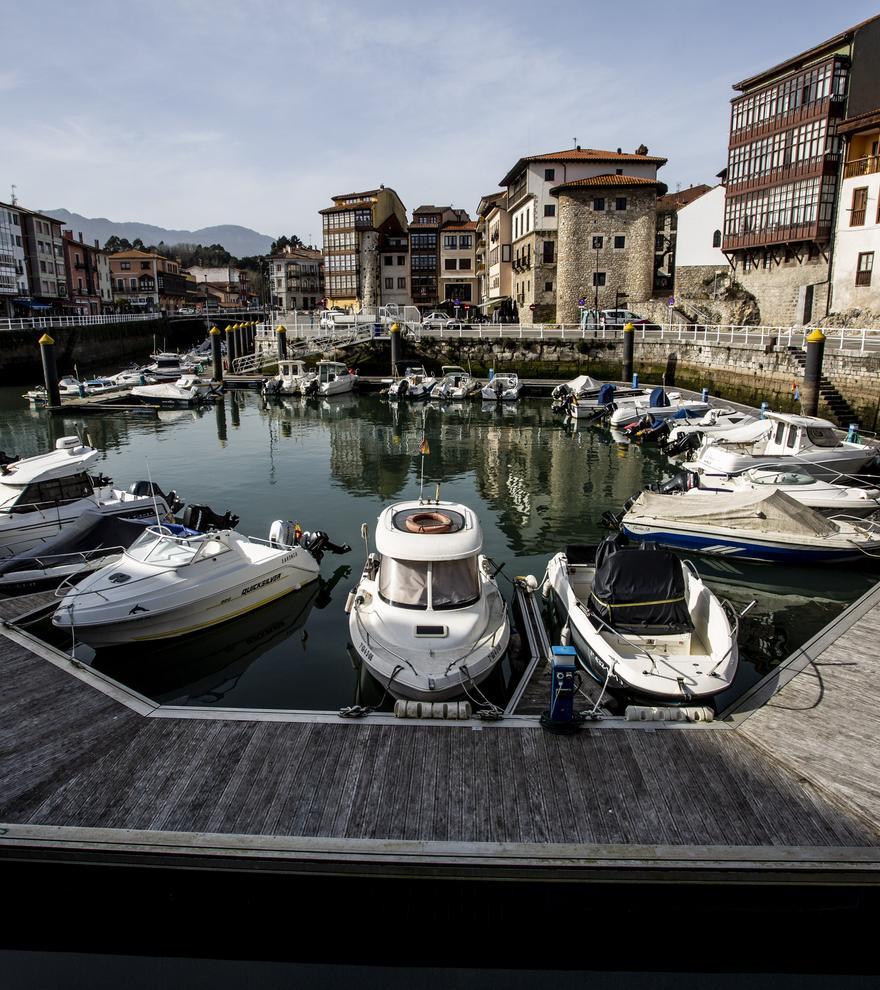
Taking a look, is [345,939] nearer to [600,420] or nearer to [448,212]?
[600,420]

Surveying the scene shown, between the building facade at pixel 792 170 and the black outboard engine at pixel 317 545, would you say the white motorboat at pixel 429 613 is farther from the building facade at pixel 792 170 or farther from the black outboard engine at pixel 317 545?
the building facade at pixel 792 170

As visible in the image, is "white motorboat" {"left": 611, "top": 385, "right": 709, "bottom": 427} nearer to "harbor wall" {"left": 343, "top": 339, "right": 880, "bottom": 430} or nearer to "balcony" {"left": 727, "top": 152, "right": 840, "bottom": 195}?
"harbor wall" {"left": 343, "top": 339, "right": 880, "bottom": 430}

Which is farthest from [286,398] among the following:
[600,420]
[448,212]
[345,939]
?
[448,212]

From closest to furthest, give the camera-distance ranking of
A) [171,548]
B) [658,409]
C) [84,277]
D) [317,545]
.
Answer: [171,548] < [317,545] < [658,409] < [84,277]

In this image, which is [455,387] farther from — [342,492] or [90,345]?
[90,345]

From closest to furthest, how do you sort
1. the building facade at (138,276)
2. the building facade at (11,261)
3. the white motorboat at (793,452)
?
the white motorboat at (793,452) → the building facade at (11,261) → the building facade at (138,276)

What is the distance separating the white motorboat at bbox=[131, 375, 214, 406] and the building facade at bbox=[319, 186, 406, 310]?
3891 cm

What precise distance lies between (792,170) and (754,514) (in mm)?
38222

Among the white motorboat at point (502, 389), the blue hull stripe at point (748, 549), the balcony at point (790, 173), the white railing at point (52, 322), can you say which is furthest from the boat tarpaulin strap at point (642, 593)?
the white railing at point (52, 322)

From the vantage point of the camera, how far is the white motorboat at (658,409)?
36.4 meters

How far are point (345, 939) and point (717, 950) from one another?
3843mm

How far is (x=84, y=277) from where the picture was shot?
105375 mm

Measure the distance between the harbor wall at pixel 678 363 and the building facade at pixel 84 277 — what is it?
59.1 meters

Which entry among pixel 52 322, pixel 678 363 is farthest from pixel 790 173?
pixel 52 322
